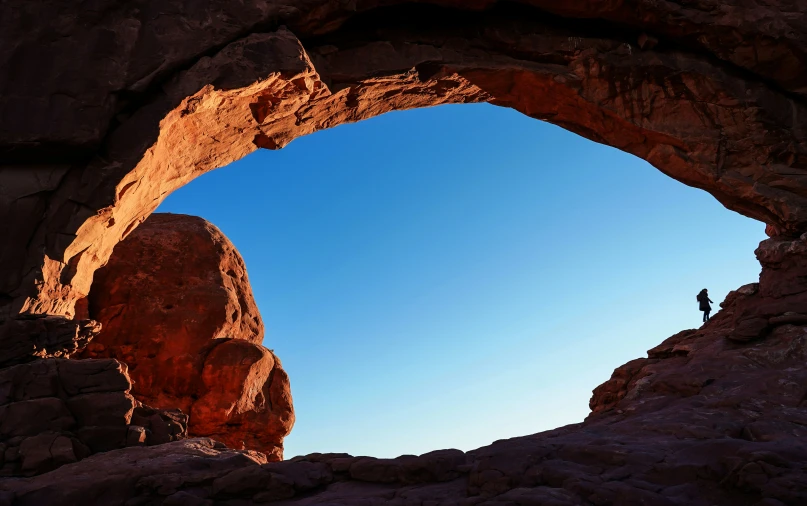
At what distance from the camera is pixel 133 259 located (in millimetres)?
17188

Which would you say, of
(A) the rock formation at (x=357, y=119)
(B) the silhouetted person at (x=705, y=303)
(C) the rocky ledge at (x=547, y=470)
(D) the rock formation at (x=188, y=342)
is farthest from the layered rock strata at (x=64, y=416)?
(B) the silhouetted person at (x=705, y=303)

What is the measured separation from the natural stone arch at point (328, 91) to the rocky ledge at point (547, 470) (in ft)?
14.2

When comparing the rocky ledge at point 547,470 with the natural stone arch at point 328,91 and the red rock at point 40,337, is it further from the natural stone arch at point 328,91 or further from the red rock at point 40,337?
the natural stone arch at point 328,91

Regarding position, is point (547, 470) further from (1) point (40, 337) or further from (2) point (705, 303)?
(2) point (705, 303)

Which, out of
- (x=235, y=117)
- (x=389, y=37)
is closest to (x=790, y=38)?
(x=389, y=37)

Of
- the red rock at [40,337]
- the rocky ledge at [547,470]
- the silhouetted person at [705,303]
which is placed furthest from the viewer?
the silhouetted person at [705,303]

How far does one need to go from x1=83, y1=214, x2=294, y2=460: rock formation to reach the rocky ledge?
22.4 feet

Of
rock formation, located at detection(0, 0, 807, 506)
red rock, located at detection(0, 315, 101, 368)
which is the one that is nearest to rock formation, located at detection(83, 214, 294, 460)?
rock formation, located at detection(0, 0, 807, 506)

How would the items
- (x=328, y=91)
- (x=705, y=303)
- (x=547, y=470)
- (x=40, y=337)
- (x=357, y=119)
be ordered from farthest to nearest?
(x=705, y=303) < (x=357, y=119) < (x=328, y=91) < (x=40, y=337) < (x=547, y=470)

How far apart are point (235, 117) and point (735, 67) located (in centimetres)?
1128

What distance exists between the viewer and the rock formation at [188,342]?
16156 mm

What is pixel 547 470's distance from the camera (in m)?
6.92

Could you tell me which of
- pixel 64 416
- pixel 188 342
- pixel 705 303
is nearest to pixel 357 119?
pixel 188 342

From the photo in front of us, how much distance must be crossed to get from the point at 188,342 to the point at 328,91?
782 centimetres
